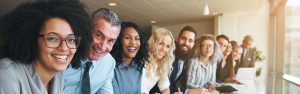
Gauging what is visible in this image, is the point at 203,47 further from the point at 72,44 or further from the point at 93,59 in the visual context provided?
the point at 72,44

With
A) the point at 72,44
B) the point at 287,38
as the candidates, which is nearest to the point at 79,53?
the point at 72,44

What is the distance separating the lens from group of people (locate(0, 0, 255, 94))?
3.85ft

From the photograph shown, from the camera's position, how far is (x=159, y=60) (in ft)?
8.18

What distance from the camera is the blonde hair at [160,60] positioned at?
7.83ft

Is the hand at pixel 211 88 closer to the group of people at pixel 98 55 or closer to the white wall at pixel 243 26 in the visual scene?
the group of people at pixel 98 55

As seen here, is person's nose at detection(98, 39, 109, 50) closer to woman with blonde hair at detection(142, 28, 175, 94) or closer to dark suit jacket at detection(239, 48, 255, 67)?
woman with blonde hair at detection(142, 28, 175, 94)

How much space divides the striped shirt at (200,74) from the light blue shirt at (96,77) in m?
1.17

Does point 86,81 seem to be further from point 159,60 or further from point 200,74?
point 200,74

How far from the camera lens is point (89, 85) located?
69.4 inches

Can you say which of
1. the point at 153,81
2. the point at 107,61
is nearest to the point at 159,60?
the point at 153,81

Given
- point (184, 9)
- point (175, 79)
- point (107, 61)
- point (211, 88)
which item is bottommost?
point (211, 88)

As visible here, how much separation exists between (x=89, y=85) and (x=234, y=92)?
2198mm

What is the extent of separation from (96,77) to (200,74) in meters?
1.51

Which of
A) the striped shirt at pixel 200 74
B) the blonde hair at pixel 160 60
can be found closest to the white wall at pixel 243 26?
the striped shirt at pixel 200 74
